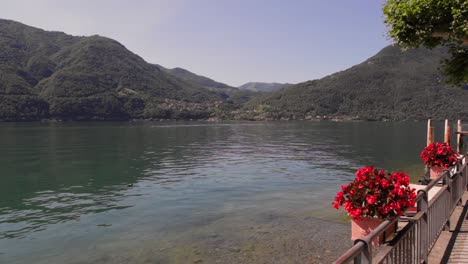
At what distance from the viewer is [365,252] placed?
4145mm

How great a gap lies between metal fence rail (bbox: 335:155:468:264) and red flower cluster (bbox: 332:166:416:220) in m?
0.34

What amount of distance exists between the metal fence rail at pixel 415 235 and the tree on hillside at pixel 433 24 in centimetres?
404

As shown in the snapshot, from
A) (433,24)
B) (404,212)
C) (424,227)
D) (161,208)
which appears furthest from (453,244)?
(161,208)

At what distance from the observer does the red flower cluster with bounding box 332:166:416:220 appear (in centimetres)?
699

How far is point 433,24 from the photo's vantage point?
1053cm

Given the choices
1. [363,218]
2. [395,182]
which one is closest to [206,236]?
[363,218]

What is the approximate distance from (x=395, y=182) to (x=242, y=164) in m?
31.8

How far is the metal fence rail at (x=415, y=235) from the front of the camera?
414 cm

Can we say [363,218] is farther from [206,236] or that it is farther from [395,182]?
[206,236]

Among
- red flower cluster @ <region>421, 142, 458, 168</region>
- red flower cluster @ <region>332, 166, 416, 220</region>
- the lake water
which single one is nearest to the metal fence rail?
red flower cluster @ <region>332, 166, 416, 220</region>

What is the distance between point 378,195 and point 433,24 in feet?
20.1

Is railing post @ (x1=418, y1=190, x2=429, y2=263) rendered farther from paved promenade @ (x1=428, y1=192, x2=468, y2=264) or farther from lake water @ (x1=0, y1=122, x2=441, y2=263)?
lake water @ (x1=0, y1=122, x2=441, y2=263)

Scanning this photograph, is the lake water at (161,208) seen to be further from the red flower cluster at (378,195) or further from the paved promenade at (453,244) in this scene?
the red flower cluster at (378,195)

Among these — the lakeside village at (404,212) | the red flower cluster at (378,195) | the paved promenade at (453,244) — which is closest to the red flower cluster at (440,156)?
the paved promenade at (453,244)
